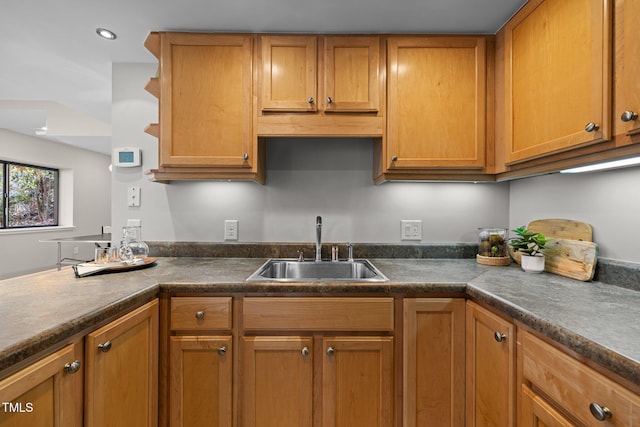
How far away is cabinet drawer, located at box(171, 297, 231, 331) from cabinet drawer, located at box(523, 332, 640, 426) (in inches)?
43.3

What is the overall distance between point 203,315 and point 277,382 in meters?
0.43

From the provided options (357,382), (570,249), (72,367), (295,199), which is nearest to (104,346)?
(72,367)

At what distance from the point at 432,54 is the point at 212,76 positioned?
1.18 metres

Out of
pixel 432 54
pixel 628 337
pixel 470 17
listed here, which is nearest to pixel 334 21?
pixel 432 54

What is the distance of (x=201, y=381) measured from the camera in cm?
121

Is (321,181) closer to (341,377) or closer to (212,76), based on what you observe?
(212,76)

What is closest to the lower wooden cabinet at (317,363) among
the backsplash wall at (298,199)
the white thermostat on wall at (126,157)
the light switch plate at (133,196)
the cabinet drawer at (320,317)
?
the cabinet drawer at (320,317)

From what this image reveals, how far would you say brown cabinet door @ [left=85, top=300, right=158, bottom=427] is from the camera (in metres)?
0.88

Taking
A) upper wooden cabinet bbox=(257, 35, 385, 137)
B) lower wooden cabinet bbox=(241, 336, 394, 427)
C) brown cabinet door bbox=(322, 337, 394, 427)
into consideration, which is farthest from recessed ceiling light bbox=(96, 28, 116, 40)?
brown cabinet door bbox=(322, 337, 394, 427)

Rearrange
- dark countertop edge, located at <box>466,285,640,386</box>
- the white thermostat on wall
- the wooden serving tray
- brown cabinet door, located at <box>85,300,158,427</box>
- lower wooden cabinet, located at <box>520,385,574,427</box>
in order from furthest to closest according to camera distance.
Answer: the white thermostat on wall → the wooden serving tray → brown cabinet door, located at <box>85,300,158,427</box> → lower wooden cabinet, located at <box>520,385,574,427</box> → dark countertop edge, located at <box>466,285,640,386</box>

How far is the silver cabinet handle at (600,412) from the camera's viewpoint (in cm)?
63

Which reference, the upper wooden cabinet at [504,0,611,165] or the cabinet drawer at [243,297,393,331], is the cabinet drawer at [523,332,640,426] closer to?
the cabinet drawer at [243,297,393,331]

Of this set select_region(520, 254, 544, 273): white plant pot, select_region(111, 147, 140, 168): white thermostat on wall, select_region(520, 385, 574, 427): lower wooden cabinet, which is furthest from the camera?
select_region(111, 147, 140, 168): white thermostat on wall

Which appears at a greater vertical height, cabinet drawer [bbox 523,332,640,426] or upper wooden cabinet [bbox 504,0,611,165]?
upper wooden cabinet [bbox 504,0,611,165]
